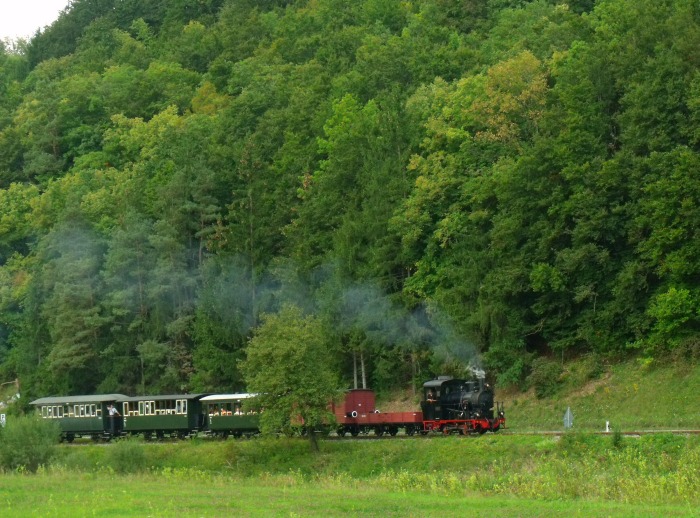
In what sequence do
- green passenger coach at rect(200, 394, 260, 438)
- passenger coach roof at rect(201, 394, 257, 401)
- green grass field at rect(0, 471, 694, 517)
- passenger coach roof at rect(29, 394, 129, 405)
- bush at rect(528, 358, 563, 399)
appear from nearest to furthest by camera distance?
green grass field at rect(0, 471, 694, 517) < green passenger coach at rect(200, 394, 260, 438) < passenger coach roof at rect(201, 394, 257, 401) < bush at rect(528, 358, 563, 399) < passenger coach roof at rect(29, 394, 129, 405)

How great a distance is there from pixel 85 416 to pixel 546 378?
89.3 feet

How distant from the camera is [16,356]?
96.1 meters

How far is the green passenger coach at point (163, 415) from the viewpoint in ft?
208

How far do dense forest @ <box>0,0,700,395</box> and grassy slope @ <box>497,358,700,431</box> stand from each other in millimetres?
1466

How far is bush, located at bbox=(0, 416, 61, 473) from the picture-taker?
52.7 m

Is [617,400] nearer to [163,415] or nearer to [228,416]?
[228,416]

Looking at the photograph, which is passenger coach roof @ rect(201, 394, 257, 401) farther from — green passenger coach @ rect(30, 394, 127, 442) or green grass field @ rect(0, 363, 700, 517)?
green passenger coach @ rect(30, 394, 127, 442)

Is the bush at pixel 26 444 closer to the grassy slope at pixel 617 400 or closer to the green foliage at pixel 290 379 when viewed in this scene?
the green foliage at pixel 290 379

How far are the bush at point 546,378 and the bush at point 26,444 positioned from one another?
2571 centimetres

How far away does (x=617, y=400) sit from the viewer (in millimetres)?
56906

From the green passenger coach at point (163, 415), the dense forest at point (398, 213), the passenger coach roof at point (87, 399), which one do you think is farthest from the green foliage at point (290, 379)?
the passenger coach roof at point (87, 399)

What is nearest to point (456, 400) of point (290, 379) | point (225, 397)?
point (290, 379)

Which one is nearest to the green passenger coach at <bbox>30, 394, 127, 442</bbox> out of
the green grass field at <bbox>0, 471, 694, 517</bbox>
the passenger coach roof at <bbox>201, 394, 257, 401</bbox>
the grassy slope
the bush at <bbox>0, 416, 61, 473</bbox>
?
the passenger coach roof at <bbox>201, 394, 257, 401</bbox>

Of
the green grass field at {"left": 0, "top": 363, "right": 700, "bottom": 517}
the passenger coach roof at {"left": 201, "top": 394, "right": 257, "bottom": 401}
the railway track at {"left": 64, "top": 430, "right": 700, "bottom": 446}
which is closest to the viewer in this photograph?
the green grass field at {"left": 0, "top": 363, "right": 700, "bottom": 517}
